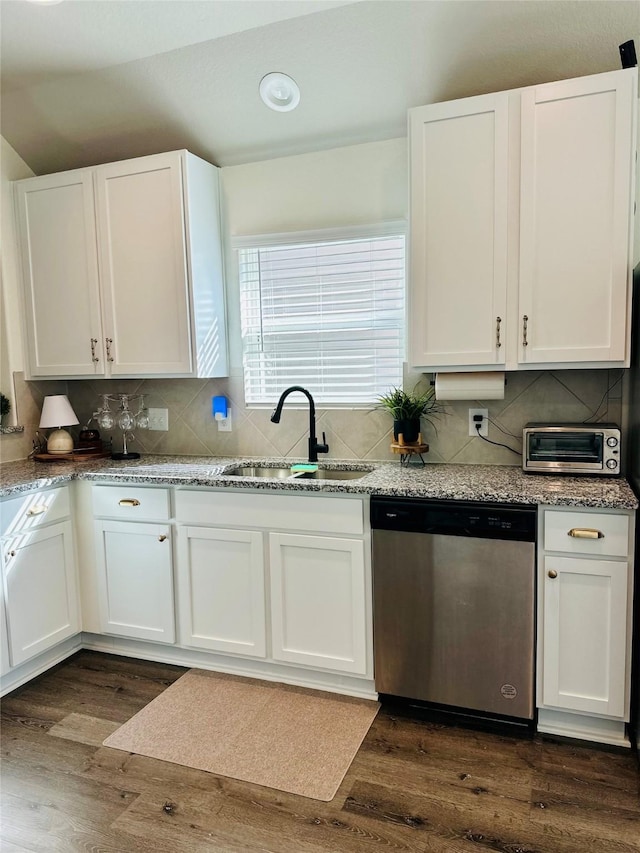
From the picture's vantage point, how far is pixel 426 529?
7.50 feet

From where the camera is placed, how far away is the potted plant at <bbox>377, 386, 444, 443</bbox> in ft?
8.95

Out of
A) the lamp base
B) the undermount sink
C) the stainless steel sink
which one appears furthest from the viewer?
the lamp base

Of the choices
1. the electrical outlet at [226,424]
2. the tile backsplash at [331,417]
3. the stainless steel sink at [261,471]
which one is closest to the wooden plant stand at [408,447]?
the tile backsplash at [331,417]

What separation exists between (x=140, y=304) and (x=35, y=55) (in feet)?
3.83

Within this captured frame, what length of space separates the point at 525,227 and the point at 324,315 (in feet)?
3.66

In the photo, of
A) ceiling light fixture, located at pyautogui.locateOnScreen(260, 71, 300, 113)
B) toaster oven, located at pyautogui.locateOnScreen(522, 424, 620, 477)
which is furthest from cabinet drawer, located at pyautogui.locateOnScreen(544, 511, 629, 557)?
ceiling light fixture, located at pyautogui.locateOnScreen(260, 71, 300, 113)

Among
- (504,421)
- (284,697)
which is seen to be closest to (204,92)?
(504,421)

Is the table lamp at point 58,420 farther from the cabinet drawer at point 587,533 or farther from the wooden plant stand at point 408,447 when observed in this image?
the cabinet drawer at point 587,533

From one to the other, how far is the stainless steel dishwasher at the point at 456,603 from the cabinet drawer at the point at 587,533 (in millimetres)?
73

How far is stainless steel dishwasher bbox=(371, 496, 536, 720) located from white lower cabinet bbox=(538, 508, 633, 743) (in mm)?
56

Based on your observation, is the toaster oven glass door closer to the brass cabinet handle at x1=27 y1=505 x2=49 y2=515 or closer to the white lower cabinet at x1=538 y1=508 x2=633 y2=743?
the white lower cabinet at x1=538 y1=508 x2=633 y2=743

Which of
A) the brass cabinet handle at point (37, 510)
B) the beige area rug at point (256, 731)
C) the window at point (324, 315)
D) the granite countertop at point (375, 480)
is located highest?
the window at point (324, 315)

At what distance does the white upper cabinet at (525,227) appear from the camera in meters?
2.21

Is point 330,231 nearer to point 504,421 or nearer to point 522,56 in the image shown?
point 522,56
